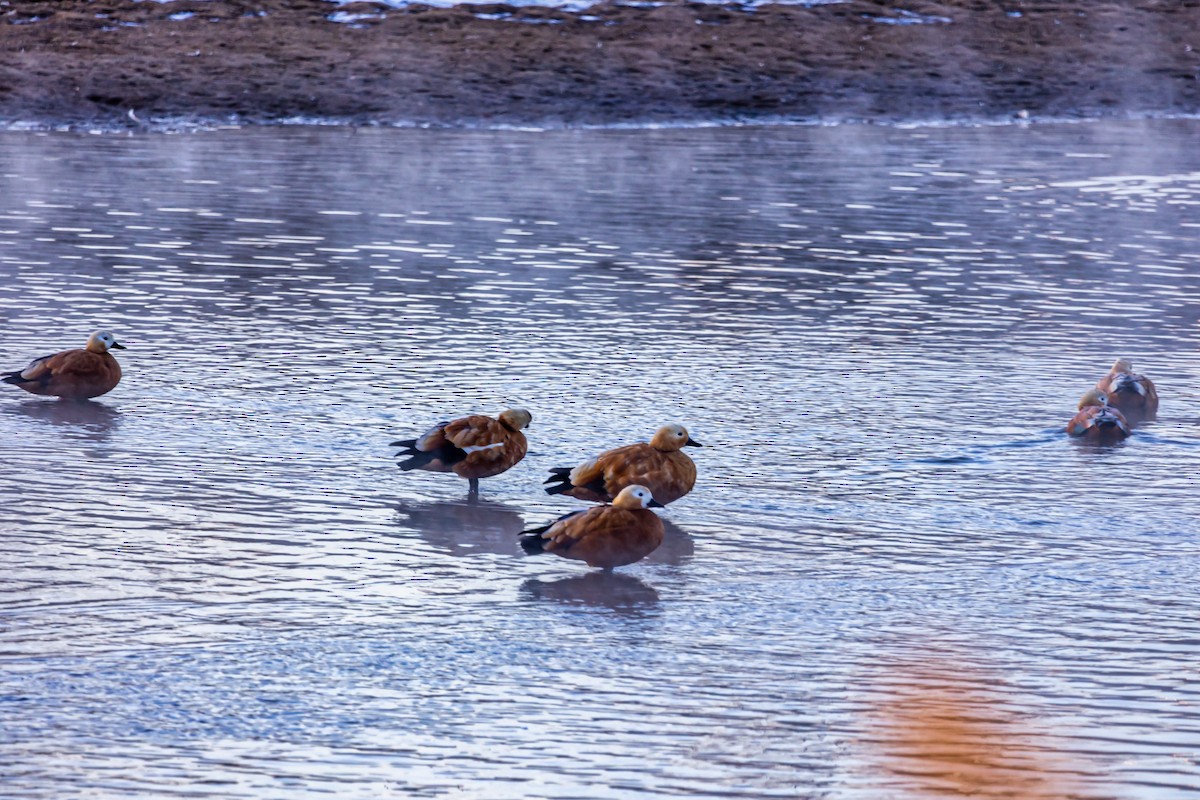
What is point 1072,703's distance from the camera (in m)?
6.11

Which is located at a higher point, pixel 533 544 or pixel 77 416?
pixel 533 544

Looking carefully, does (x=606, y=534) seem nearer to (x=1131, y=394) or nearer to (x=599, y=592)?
(x=599, y=592)

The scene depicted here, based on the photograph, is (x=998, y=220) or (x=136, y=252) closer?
(x=136, y=252)

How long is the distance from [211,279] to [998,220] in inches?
323

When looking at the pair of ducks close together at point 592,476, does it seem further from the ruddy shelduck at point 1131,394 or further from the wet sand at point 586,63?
the wet sand at point 586,63

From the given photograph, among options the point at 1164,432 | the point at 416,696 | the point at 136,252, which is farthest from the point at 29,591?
the point at 136,252

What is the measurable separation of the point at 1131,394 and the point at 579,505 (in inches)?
134

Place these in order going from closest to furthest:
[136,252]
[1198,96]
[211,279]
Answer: [211,279]
[136,252]
[1198,96]

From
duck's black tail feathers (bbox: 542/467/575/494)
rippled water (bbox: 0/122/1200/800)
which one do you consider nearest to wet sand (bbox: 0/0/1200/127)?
rippled water (bbox: 0/122/1200/800)

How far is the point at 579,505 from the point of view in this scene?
866 cm

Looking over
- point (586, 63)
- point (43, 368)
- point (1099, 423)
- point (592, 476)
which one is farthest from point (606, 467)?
point (586, 63)

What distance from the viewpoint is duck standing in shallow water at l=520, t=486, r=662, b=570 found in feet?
23.9

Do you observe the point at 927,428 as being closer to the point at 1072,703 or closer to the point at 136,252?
the point at 1072,703

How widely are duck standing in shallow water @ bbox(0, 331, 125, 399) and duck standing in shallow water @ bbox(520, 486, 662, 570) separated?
12.6 feet
